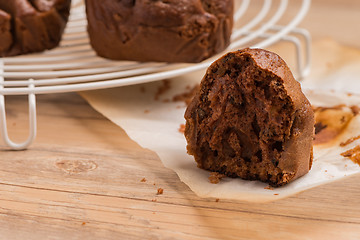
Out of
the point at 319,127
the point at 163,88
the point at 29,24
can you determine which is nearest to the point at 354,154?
the point at 319,127

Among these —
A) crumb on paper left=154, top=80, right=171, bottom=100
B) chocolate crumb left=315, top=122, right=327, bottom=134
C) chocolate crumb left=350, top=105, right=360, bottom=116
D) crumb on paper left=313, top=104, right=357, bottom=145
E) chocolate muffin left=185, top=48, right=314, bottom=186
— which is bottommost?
crumb on paper left=154, top=80, right=171, bottom=100

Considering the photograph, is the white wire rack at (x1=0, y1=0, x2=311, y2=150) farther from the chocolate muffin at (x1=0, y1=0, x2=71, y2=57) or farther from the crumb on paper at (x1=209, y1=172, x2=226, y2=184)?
the crumb on paper at (x1=209, y1=172, x2=226, y2=184)

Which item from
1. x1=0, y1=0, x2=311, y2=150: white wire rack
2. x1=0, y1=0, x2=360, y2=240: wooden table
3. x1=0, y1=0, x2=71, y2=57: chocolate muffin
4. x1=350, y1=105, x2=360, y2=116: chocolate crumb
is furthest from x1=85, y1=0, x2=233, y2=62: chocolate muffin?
x1=350, y1=105, x2=360, y2=116: chocolate crumb

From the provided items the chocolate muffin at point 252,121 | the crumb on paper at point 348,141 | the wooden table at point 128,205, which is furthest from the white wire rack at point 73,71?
A: the crumb on paper at point 348,141

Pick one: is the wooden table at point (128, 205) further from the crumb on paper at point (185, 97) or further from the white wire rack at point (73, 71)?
the crumb on paper at point (185, 97)

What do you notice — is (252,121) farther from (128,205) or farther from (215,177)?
(128,205)

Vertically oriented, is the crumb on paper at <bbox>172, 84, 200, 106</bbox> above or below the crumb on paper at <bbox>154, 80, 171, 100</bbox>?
above

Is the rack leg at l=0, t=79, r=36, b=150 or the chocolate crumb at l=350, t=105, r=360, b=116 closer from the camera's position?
the rack leg at l=0, t=79, r=36, b=150
